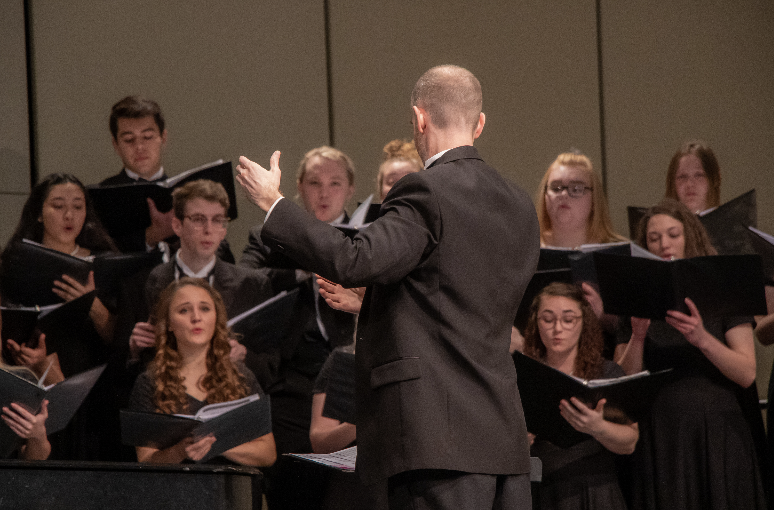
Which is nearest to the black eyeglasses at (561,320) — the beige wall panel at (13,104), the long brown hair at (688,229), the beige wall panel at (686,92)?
the long brown hair at (688,229)

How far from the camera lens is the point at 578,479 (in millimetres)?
2867

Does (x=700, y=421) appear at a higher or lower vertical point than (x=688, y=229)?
lower

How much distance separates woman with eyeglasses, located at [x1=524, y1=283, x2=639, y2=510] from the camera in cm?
283

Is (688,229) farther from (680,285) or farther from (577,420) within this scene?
(577,420)

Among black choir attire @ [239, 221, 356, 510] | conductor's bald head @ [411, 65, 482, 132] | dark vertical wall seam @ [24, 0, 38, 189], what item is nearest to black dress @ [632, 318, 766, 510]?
black choir attire @ [239, 221, 356, 510]

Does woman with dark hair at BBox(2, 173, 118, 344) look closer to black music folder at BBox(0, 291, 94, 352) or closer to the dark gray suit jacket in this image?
black music folder at BBox(0, 291, 94, 352)

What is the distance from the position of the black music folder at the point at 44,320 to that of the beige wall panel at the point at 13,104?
118cm

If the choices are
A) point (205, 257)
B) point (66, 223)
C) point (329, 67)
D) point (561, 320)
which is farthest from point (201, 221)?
point (329, 67)

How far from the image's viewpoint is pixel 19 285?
3.16 metres

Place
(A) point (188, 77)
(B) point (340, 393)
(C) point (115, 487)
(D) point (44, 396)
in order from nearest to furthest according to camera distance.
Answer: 1. (C) point (115, 487)
2. (D) point (44, 396)
3. (B) point (340, 393)
4. (A) point (188, 77)

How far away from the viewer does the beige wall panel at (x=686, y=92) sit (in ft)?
17.0

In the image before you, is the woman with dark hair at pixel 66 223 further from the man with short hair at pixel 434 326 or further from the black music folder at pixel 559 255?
the man with short hair at pixel 434 326

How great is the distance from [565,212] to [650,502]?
107 cm

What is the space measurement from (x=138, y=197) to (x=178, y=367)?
719mm
